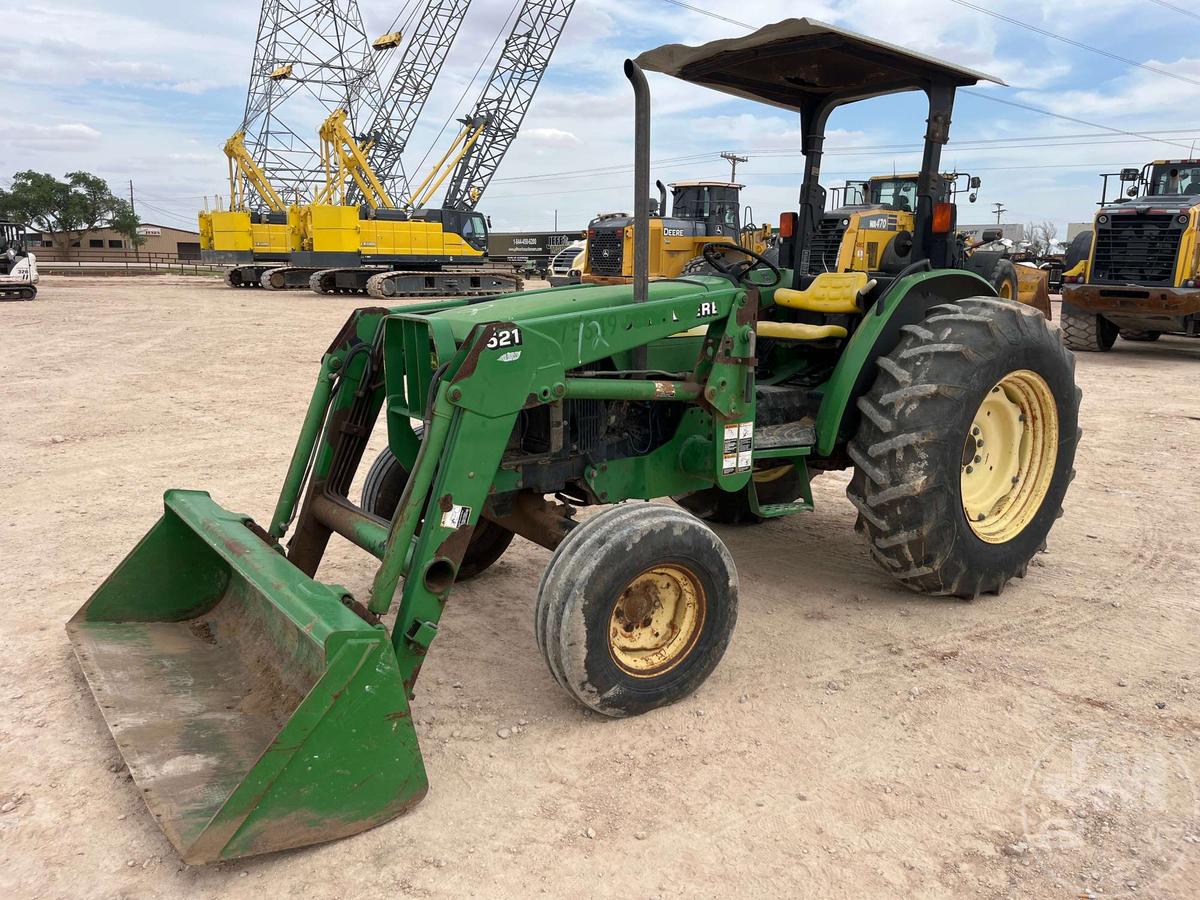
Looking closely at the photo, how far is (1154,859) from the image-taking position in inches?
106

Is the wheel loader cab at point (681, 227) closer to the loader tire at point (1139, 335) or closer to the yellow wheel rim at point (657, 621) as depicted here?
the loader tire at point (1139, 335)

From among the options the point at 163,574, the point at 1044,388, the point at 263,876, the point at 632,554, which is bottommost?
the point at 263,876

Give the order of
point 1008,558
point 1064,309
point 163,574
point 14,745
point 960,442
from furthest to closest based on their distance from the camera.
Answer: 1. point 1064,309
2. point 1008,558
3. point 960,442
4. point 163,574
5. point 14,745

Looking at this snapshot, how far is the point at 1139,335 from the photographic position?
51.6 ft

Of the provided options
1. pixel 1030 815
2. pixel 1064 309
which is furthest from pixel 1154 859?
pixel 1064 309

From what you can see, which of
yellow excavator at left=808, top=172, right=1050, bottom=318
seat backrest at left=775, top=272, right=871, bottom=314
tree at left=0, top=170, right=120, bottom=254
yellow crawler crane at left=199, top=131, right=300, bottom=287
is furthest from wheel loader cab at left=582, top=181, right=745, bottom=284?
tree at left=0, top=170, right=120, bottom=254

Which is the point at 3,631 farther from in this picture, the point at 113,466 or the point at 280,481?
the point at 113,466

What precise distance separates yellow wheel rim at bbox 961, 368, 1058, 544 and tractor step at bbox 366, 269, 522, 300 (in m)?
21.1

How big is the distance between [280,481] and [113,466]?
142 centimetres

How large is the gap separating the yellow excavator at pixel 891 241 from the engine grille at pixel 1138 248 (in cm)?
157

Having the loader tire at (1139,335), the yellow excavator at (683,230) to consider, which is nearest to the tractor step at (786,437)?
the loader tire at (1139,335)

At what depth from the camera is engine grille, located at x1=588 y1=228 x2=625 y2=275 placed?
69.2 feet

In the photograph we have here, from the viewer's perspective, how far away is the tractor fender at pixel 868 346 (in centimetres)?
428

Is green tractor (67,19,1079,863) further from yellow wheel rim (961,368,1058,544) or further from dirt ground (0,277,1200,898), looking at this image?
dirt ground (0,277,1200,898)
